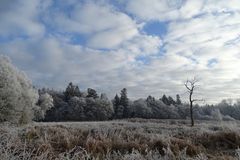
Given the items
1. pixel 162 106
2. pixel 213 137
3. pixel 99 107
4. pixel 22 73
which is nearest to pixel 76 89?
pixel 99 107

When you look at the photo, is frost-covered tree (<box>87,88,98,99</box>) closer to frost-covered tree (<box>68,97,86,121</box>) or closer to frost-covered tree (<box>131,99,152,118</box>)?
frost-covered tree (<box>131,99,152,118</box>)

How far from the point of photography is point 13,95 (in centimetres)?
3709

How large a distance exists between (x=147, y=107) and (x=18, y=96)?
6681 centimetres

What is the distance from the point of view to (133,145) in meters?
10.7

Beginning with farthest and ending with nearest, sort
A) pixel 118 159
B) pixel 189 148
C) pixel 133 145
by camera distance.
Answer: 1. pixel 133 145
2. pixel 189 148
3. pixel 118 159

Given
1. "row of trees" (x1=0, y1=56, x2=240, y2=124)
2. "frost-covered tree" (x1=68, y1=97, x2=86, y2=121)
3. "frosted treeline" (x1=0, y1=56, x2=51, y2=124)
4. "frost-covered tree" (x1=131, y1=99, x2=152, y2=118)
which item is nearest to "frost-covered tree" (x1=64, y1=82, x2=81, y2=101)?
"row of trees" (x1=0, y1=56, x2=240, y2=124)

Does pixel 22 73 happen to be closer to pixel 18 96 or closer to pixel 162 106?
pixel 18 96

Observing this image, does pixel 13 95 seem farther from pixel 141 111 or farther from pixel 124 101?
pixel 124 101

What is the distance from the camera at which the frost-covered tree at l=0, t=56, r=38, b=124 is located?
3659cm

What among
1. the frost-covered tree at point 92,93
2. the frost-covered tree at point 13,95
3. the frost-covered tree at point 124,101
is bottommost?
the frost-covered tree at point 13,95

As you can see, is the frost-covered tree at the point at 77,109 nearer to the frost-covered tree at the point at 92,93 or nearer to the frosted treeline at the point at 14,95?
the frost-covered tree at the point at 92,93

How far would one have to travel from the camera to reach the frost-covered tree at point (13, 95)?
120 feet

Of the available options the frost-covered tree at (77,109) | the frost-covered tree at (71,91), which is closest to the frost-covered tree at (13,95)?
the frost-covered tree at (77,109)

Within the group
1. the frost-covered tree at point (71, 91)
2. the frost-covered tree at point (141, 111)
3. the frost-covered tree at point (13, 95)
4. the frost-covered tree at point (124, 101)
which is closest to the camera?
the frost-covered tree at point (13, 95)
